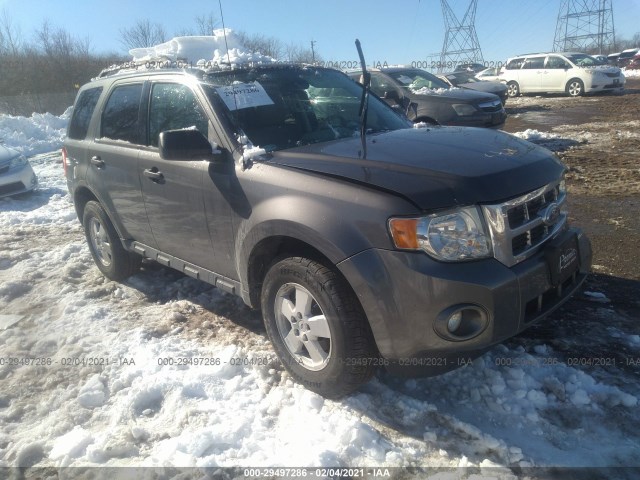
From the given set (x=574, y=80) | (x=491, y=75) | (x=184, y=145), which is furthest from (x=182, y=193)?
(x=491, y=75)

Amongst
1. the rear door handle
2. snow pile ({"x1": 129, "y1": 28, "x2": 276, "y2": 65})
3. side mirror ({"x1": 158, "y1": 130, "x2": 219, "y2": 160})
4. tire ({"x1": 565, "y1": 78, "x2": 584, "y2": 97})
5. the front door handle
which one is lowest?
tire ({"x1": 565, "y1": 78, "x2": 584, "y2": 97})

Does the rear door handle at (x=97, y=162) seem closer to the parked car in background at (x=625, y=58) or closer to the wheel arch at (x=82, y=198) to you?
the wheel arch at (x=82, y=198)

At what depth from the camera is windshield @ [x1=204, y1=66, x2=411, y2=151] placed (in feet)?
10.6

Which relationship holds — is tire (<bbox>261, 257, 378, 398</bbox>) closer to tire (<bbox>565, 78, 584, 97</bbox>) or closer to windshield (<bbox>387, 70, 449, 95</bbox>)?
windshield (<bbox>387, 70, 449, 95</bbox>)

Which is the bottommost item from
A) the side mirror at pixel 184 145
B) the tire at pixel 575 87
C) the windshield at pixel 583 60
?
the tire at pixel 575 87

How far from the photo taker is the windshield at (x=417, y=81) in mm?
10180

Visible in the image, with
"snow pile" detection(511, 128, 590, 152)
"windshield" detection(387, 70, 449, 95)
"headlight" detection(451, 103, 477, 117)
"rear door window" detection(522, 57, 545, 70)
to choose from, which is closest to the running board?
"headlight" detection(451, 103, 477, 117)

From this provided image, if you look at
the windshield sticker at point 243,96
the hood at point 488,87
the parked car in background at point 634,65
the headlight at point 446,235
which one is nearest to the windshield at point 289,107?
the windshield sticker at point 243,96

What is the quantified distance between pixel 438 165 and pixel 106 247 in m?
3.52

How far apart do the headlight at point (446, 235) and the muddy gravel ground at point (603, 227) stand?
4.28ft

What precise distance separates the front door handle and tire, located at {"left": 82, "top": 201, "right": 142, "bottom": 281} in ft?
3.71

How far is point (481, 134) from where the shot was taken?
3328mm

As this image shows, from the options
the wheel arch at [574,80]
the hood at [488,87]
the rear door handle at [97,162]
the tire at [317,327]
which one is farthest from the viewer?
the wheel arch at [574,80]

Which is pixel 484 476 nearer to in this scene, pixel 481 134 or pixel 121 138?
pixel 481 134
